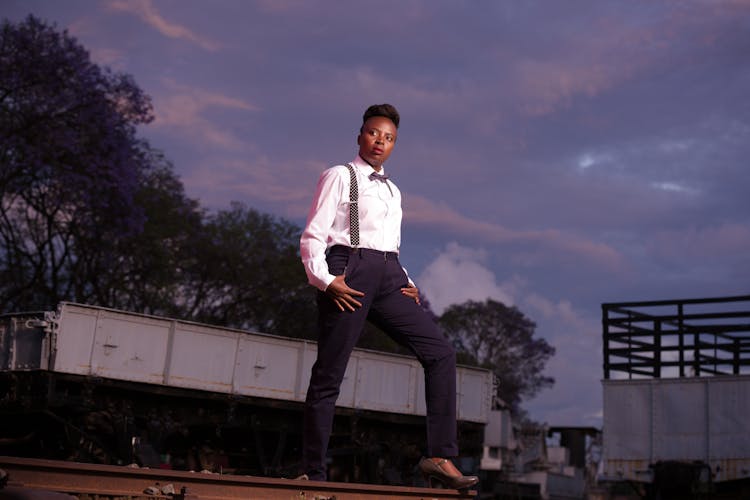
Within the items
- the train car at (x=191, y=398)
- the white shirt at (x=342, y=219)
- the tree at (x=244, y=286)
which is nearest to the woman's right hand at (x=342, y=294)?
the white shirt at (x=342, y=219)

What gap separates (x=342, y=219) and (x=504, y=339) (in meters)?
57.7

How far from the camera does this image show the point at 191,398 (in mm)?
17984

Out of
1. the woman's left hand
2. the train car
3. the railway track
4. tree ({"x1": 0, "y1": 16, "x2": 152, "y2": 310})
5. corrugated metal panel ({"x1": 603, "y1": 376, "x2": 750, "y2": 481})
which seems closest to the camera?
the railway track

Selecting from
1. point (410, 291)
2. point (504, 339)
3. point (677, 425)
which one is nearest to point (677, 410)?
point (677, 425)

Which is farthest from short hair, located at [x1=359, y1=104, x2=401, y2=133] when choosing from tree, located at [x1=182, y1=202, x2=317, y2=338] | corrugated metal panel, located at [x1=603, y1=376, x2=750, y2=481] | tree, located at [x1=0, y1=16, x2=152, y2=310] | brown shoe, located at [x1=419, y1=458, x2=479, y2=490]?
tree, located at [x1=182, y1=202, x2=317, y2=338]

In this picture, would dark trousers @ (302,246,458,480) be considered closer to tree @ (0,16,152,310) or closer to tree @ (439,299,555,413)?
tree @ (0,16,152,310)

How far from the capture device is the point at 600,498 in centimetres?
3262

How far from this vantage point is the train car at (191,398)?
53.2 feet

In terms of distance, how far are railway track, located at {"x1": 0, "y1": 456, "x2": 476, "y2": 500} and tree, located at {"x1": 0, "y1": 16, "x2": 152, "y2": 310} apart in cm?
2595

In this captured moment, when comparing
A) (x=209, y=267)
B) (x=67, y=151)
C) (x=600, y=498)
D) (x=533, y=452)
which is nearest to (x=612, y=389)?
(x=600, y=498)

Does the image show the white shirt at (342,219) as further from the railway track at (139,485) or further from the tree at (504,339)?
the tree at (504,339)

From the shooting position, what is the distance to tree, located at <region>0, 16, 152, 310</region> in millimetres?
28750

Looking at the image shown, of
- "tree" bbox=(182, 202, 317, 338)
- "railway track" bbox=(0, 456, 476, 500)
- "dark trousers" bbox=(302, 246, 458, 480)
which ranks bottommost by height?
"railway track" bbox=(0, 456, 476, 500)

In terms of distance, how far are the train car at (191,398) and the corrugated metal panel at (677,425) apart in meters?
2.71
